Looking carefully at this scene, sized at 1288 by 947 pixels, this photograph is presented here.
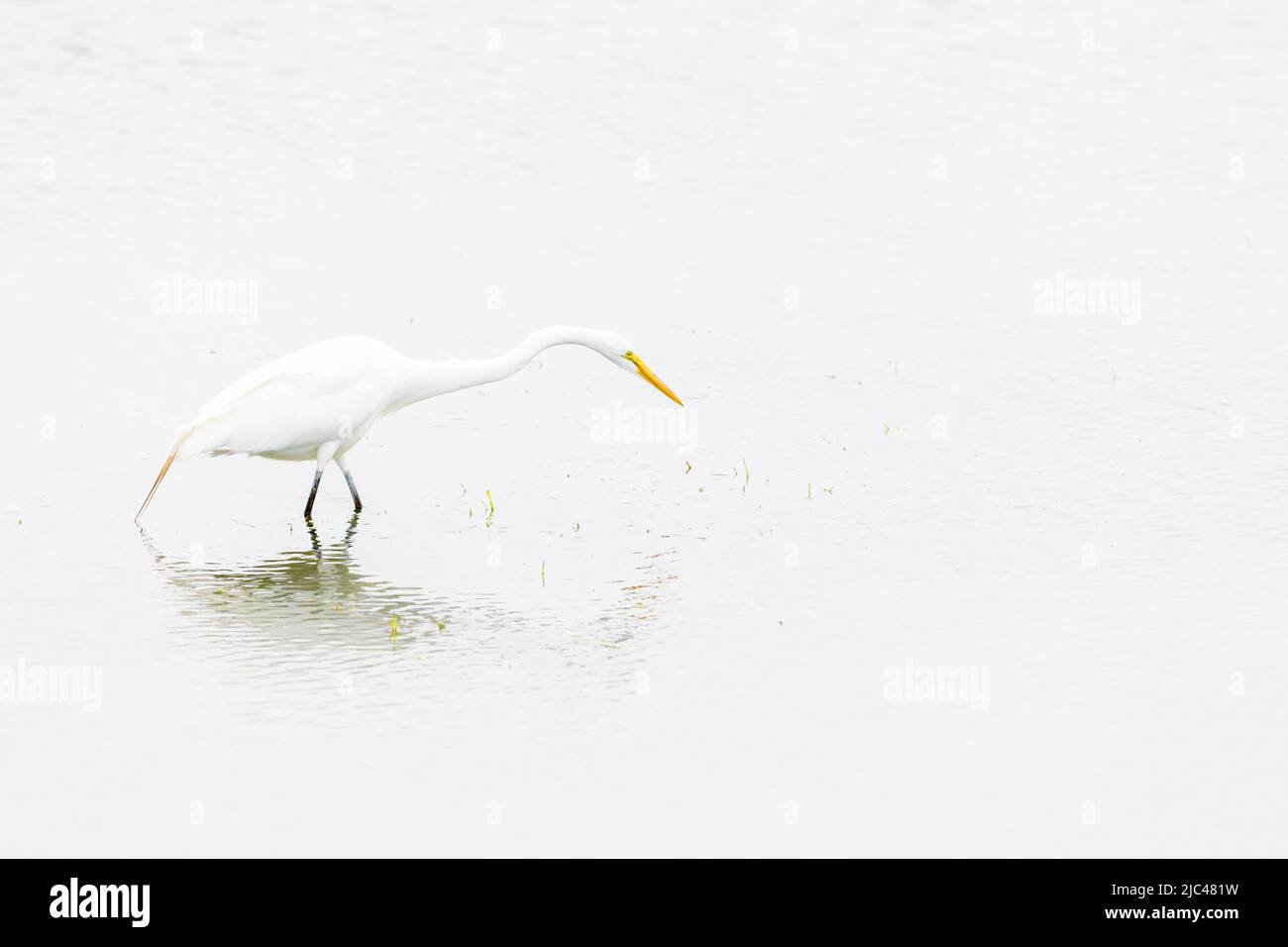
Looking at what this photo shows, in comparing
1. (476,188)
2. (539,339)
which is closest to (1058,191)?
(476,188)

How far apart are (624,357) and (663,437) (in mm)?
1283

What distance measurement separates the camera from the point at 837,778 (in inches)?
301

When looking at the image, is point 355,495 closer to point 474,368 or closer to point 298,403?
point 298,403

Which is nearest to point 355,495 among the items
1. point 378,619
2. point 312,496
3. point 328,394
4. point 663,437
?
point 312,496

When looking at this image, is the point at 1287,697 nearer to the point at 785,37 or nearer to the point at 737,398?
the point at 737,398

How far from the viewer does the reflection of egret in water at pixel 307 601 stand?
9.24 m

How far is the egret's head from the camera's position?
11.6m

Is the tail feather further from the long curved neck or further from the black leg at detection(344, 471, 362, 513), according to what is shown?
the long curved neck

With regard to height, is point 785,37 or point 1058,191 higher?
point 785,37

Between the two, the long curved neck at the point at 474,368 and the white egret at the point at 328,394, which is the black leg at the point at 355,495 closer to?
the white egret at the point at 328,394

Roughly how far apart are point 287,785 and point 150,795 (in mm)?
491

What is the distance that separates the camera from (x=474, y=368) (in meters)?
11.8

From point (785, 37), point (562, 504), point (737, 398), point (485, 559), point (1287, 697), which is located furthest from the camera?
point (785, 37)
